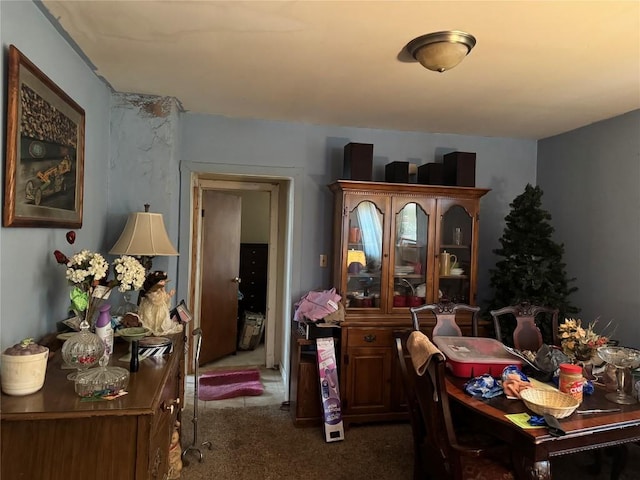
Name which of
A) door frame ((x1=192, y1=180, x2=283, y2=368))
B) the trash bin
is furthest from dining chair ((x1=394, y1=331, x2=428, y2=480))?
the trash bin

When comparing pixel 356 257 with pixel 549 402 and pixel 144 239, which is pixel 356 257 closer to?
pixel 144 239

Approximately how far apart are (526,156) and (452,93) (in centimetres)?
166

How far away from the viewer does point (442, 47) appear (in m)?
2.03

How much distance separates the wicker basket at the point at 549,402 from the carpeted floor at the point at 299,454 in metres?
1.10

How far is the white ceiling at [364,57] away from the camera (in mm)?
1845

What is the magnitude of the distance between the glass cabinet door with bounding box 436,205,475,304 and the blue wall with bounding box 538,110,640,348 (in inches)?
35.2

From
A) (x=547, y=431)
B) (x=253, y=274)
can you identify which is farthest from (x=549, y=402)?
(x=253, y=274)

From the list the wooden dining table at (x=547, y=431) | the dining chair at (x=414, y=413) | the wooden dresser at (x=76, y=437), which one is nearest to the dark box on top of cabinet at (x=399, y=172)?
the dining chair at (x=414, y=413)

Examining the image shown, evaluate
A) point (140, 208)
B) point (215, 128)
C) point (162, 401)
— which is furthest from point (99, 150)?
point (162, 401)

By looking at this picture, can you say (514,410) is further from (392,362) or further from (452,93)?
(452,93)

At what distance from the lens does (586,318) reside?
353 centimetres

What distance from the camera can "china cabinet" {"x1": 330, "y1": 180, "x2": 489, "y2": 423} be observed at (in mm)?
3314

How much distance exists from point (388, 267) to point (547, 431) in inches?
74.5

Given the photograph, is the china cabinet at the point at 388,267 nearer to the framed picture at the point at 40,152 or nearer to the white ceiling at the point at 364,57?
the white ceiling at the point at 364,57
